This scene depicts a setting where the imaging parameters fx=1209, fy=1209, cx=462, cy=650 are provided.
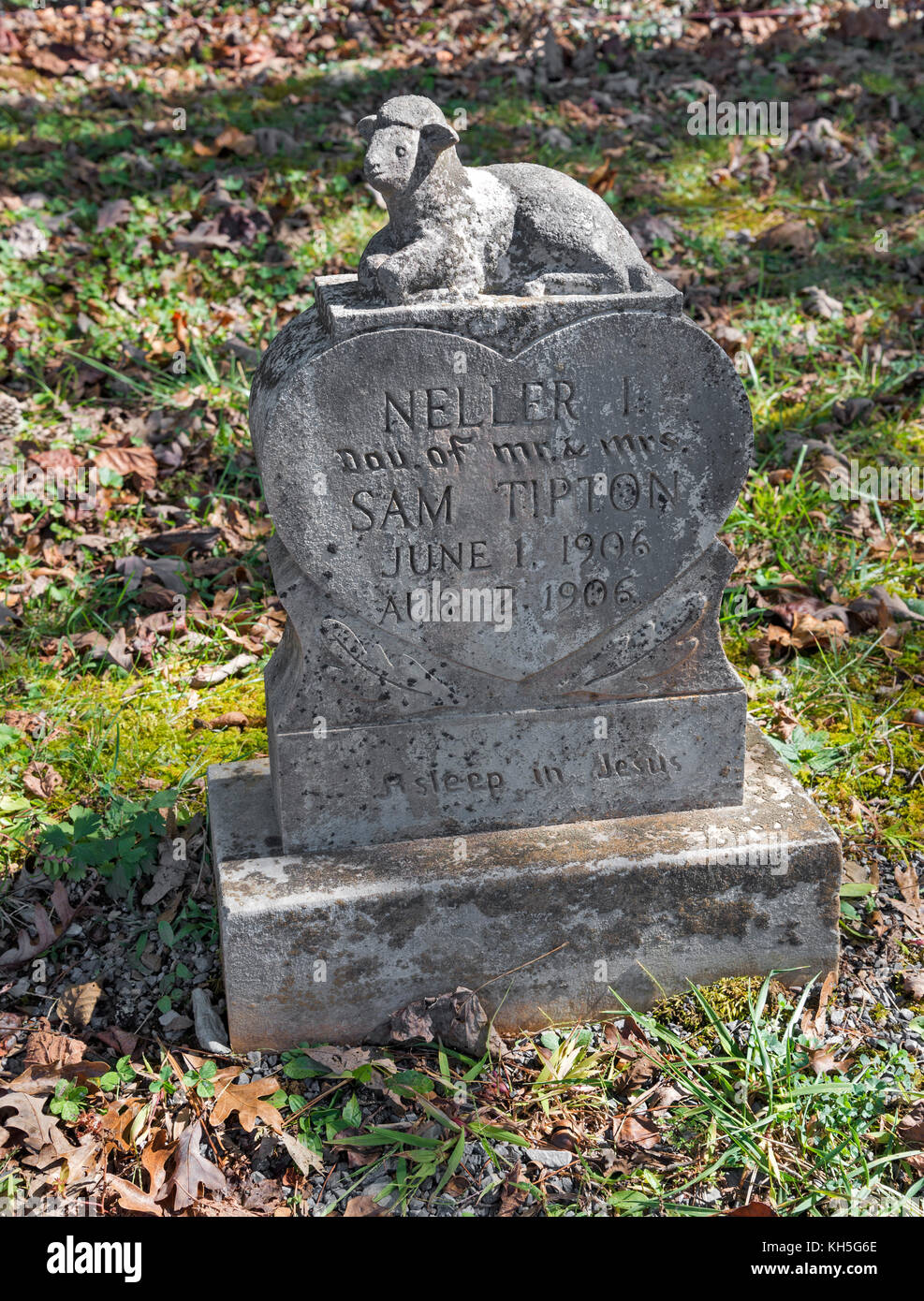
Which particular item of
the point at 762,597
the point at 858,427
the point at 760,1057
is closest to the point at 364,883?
the point at 760,1057

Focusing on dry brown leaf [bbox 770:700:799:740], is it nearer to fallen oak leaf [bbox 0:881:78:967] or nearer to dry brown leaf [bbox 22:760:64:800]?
fallen oak leaf [bbox 0:881:78:967]

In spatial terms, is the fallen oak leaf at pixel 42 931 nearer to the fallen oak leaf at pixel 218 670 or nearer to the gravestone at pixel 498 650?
the gravestone at pixel 498 650

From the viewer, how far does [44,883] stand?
12.0 feet

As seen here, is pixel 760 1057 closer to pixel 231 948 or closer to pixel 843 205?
pixel 231 948

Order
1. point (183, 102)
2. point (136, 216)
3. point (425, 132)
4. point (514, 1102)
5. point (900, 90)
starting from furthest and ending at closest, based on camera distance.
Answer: point (900, 90) → point (183, 102) → point (136, 216) → point (514, 1102) → point (425, 132)

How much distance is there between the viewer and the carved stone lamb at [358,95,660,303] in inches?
111

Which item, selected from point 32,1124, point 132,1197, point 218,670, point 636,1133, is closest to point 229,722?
point 218,670

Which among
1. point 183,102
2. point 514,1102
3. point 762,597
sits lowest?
point 514,1102

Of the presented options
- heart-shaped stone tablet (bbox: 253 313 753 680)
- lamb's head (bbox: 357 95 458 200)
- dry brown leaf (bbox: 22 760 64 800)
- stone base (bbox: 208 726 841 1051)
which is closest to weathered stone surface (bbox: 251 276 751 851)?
heart-shaped stone tablet (bbox: 253 313 753 680)

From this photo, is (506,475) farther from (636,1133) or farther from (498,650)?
(636,1133)

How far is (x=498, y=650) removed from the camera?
10.3ft

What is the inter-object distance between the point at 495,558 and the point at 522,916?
94 centimetres

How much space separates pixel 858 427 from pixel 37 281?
432cm

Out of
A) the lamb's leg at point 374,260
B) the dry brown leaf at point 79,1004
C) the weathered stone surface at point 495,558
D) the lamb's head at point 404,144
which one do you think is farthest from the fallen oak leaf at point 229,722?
the lamb's head at point 404,144
